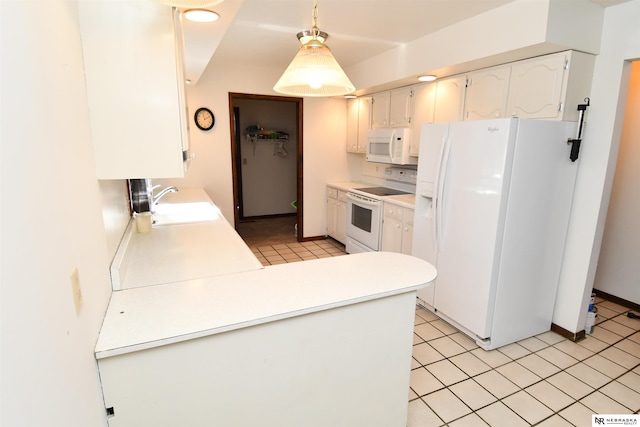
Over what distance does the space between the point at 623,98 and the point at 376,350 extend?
2457mm

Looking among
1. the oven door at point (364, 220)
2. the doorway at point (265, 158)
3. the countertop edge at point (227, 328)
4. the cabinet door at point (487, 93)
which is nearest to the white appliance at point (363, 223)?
the oven door at point (364, 220)

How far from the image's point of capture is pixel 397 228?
3.54 metres

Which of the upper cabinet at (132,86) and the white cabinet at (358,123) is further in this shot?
the white cabinet at (358,123)

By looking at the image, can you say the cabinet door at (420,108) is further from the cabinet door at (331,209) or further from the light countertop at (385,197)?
the cabinet door at (331,209)

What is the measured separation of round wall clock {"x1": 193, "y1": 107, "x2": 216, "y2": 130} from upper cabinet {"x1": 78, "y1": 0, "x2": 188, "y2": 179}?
9.90ft

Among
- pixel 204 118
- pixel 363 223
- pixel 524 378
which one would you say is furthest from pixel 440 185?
pixel 204 118

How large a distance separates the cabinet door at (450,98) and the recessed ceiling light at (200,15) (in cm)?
219

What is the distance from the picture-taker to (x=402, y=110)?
3.78m

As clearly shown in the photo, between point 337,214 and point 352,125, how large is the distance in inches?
51.6

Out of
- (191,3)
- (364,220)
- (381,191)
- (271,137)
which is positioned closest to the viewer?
(191,3)

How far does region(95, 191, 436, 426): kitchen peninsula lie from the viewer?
1.08 m

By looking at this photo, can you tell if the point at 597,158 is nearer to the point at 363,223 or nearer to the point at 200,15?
the point at 363,223

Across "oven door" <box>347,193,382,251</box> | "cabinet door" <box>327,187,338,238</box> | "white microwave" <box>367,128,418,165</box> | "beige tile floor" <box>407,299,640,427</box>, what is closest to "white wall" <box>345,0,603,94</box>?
"white microwave" <box>367,128,418,165</box>

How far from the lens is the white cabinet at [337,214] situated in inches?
182
